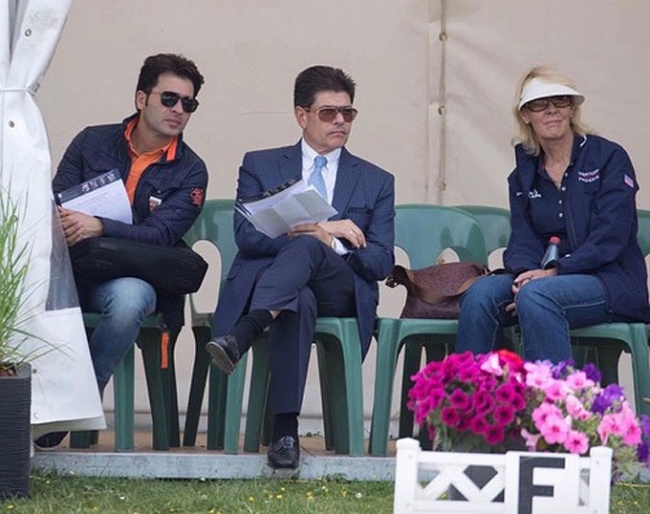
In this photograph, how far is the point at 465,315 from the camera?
5.20m

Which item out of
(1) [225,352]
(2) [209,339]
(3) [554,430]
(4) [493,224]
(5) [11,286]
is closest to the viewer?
(3) [554,430]

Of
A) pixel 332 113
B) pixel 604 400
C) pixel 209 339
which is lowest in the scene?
pixel 604 400

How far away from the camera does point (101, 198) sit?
5.27 meters

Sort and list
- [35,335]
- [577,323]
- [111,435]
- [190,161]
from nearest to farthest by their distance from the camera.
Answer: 1. [35,335]
2. [577,323]
3. [190,161]
4. [111,435]

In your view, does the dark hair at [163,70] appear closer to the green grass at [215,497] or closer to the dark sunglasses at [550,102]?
the dark sunglasses at [550,102]

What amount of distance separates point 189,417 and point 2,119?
4.82ft

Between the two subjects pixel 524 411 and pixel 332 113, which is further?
pixel 332 113

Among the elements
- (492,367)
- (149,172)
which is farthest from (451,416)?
(149,172)

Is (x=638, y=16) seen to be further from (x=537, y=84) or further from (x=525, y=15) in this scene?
(x=537, y=84)

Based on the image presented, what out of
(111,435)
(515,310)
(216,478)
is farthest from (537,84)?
(111,435)

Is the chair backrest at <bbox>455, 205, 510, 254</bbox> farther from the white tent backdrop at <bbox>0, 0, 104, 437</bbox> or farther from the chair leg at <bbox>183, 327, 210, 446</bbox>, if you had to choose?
the white tent backdrop at <bbox>0, 0, 104, 437</bbox>

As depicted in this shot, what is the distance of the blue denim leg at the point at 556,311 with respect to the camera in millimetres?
5008

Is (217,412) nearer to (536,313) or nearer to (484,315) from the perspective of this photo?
(484,315)

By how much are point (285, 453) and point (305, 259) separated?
1.98ft
